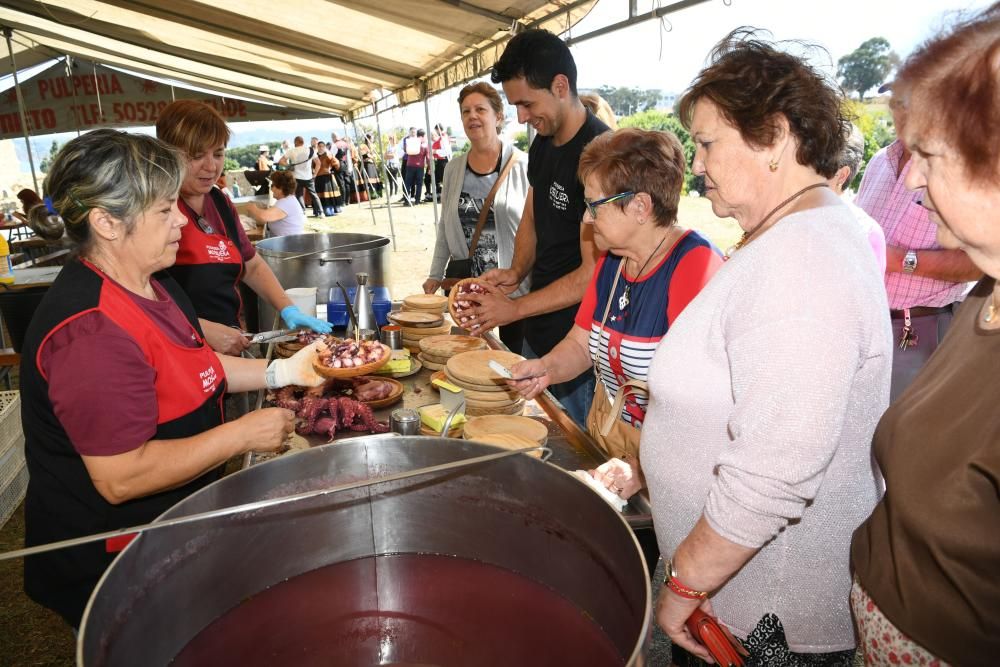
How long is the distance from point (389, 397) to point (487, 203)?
6.61 feet

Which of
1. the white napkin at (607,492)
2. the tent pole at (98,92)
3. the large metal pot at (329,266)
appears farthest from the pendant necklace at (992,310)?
the tent pole at (98,92)

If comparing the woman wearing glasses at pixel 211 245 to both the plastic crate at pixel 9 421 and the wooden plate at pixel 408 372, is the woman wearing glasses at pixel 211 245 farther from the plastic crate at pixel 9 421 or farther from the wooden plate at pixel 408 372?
the plastic crate at pixel 9 421

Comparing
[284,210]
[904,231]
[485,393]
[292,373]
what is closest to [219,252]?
[292,373]

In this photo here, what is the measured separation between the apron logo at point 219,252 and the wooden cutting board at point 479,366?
60.4 inches

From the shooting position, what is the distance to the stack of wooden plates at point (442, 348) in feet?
8.84

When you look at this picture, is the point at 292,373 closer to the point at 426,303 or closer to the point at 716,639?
the point at 426,303

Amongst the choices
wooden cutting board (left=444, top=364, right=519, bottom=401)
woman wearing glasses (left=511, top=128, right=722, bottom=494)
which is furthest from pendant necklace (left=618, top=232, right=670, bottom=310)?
wooden cutting board (left=444, top=364, right=519, bottom=401)

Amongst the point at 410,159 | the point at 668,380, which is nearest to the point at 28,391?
the point at 668,380

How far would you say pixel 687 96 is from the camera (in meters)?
1.36

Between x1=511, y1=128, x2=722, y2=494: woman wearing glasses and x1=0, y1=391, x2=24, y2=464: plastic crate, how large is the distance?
3321 millimetres

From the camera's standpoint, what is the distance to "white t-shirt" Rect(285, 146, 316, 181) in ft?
48.2

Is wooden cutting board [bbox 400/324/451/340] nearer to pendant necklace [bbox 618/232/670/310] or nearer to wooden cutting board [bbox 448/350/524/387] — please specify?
wooden cutting board [bbox 448/350/524/387]

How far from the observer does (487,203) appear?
159 inches

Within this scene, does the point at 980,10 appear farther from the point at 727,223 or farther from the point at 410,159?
the point at 410,159
